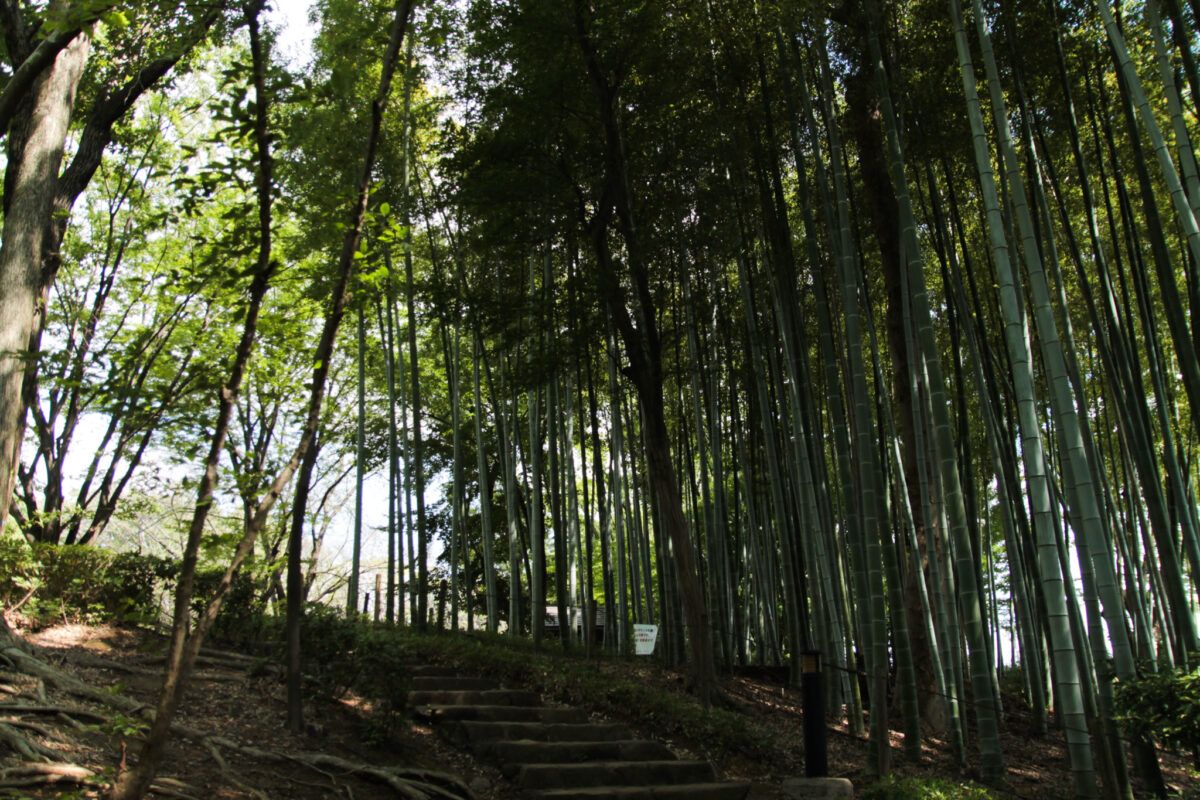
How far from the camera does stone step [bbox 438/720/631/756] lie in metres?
4.04

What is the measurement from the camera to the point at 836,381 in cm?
455

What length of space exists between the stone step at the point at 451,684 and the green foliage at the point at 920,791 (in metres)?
2.21

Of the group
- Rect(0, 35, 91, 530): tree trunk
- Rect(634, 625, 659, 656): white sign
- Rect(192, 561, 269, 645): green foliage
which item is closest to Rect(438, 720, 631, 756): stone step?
Rect(634, 625, 659, 656): white sign

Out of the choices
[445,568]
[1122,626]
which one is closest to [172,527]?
[445,568]

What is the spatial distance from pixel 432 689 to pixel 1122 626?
350 cm

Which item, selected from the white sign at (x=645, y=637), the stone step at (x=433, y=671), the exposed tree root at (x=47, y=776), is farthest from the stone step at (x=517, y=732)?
the exposed tree root at (x=47, y=776)

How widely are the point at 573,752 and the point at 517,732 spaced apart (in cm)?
32

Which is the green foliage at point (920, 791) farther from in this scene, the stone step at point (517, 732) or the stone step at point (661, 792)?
the stone step at point (517, 732)

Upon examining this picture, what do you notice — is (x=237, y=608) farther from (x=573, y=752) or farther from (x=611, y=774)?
(x=611, y=774)

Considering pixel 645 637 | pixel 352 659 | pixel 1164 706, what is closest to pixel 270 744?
pixel 352 659

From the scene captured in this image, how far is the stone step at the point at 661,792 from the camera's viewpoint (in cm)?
354

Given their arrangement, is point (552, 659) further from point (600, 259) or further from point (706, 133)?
→ point (706, 133)

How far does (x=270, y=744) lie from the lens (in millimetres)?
3504

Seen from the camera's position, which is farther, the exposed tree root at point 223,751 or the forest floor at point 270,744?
the exposed tree root at point 223,751
